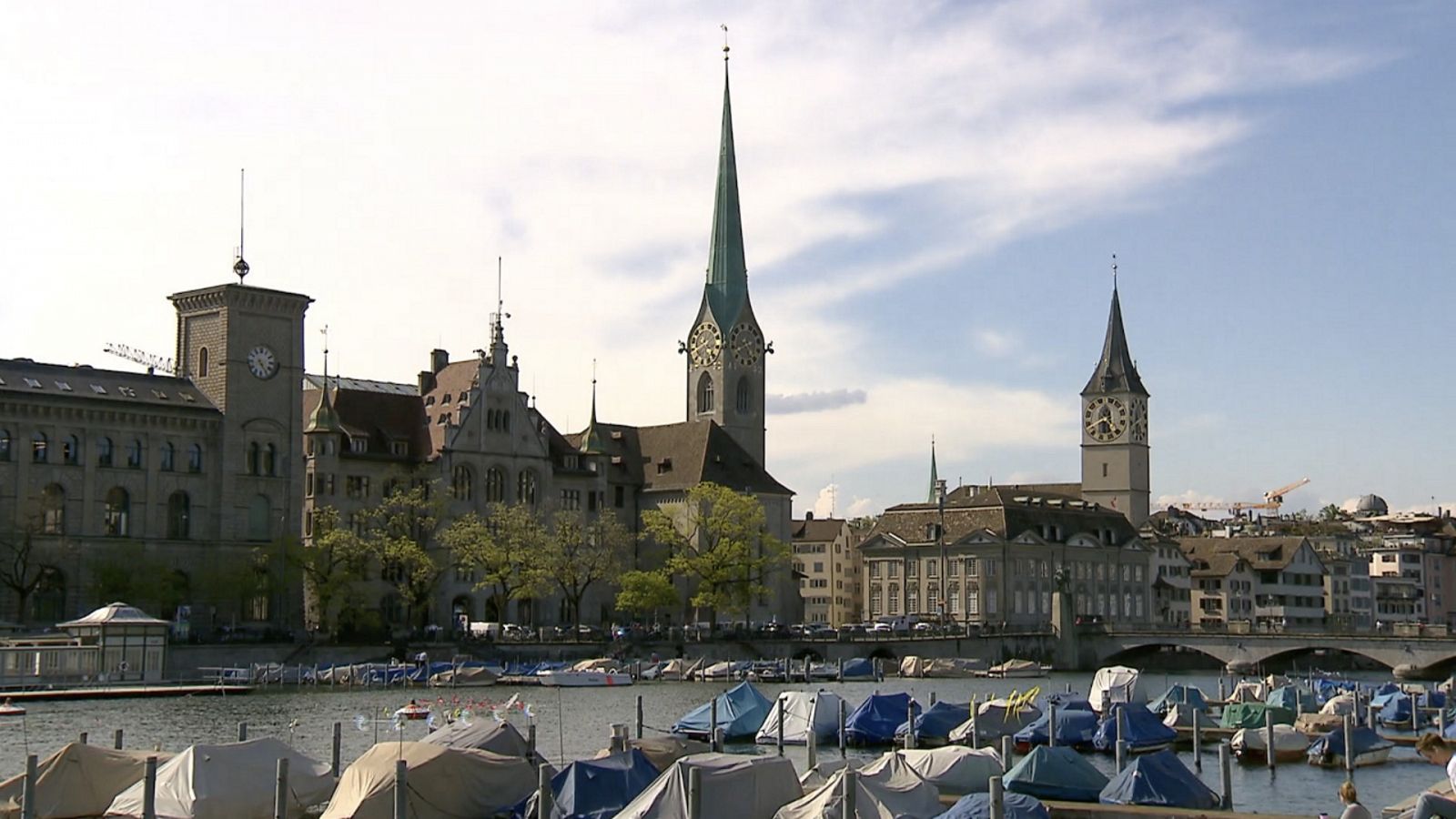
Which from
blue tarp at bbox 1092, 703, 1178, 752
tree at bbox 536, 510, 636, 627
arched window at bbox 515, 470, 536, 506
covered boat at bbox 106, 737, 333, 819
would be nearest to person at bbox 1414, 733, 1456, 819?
covered boat at bbox 106, 737, 333, 819

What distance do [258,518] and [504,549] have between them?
14.3m

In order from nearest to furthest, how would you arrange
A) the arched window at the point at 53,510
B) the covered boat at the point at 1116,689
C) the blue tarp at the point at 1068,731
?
the blue tarp at the point at 1068,731 → the covered boat at the point at 1116,689 → the arched window at the point at 53,510

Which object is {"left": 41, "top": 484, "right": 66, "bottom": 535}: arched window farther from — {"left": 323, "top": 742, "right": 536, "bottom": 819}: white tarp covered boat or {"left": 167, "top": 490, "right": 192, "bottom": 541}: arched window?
{"left": 323, "top": 742, "right": 536, "bottom": 819}: white tarp covered boat

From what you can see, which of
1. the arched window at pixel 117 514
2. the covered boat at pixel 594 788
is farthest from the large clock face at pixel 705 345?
the covered boat at pixel 594 788

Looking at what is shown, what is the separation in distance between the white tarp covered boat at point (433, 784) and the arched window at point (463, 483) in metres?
87.2

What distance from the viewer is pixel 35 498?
102 meters

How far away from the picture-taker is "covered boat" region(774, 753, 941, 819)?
111 ft

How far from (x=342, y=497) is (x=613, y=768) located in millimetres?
85886

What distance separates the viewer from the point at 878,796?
3566 cm

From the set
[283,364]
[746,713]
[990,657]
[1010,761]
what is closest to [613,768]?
[1010,761]

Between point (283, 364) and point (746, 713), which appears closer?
point (746, 713)

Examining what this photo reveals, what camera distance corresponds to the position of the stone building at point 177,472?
334 ft

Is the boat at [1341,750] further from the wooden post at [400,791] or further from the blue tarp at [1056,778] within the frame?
the wooden post at [400,791]

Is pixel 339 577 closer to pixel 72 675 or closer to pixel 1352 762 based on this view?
pixel 72 675
